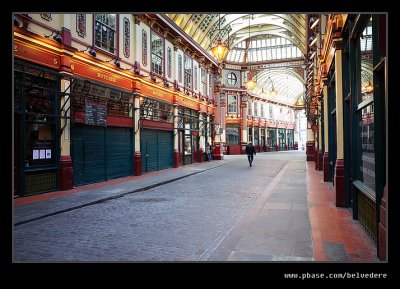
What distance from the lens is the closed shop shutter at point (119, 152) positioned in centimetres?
1477

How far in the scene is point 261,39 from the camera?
45.1m

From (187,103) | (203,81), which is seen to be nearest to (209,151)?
(203,81)

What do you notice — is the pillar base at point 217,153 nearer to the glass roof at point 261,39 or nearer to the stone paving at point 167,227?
the glass roof at point 261,39

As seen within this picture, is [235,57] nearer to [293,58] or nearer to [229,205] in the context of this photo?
[293,58]

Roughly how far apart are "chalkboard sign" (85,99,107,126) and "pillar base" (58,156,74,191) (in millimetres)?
1730

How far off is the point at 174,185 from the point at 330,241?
29.1 ft

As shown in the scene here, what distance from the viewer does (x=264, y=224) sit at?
685 centimetres

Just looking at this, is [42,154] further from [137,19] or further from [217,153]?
[217,153]

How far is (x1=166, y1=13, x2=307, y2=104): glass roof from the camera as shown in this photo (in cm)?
2551

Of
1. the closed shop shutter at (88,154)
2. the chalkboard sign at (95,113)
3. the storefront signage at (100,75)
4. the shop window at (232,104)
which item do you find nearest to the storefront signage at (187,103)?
the storefront signage at (100,75)

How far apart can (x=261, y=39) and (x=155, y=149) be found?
31.6m

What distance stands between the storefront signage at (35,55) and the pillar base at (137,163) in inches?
251

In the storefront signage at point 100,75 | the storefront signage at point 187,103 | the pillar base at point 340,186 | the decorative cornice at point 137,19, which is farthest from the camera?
the storefront signage at point 187,103
